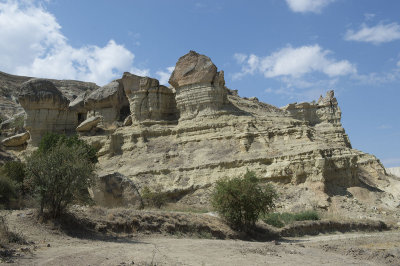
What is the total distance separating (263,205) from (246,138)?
1447 centimetres

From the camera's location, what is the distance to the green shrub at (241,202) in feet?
58.9

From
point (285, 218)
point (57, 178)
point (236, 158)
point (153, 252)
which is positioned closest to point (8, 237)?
point (57, 178)

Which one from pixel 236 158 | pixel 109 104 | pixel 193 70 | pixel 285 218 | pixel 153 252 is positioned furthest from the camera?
pixel 109 104

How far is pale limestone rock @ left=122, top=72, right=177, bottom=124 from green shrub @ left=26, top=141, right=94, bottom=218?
2629 cm

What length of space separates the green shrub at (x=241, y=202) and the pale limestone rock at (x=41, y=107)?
32729 millimetres

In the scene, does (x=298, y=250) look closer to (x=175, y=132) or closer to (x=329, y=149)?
(x=329, y=149)

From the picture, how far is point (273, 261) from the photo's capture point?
37.0 ft

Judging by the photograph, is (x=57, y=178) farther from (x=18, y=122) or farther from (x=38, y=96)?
(x=18, y=122)

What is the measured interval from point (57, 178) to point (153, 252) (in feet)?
15.5

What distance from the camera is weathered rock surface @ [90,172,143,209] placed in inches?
742

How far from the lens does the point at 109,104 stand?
4609 centimetres

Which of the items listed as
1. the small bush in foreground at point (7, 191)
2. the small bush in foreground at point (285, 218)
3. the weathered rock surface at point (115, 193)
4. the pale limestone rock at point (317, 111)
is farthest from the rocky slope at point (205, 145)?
the pale limestone rock at point (317, 111)

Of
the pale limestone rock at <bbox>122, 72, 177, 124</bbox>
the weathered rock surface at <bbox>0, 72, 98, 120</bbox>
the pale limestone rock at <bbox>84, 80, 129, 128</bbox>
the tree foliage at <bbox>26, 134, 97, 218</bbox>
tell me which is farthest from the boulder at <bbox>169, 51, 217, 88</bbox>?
the weathered rock surface at <bbox>0, 72, 98, 120</bbox>

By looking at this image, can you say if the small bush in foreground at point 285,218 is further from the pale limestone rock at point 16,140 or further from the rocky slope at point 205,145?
the pale limestone rock at point 16,140
